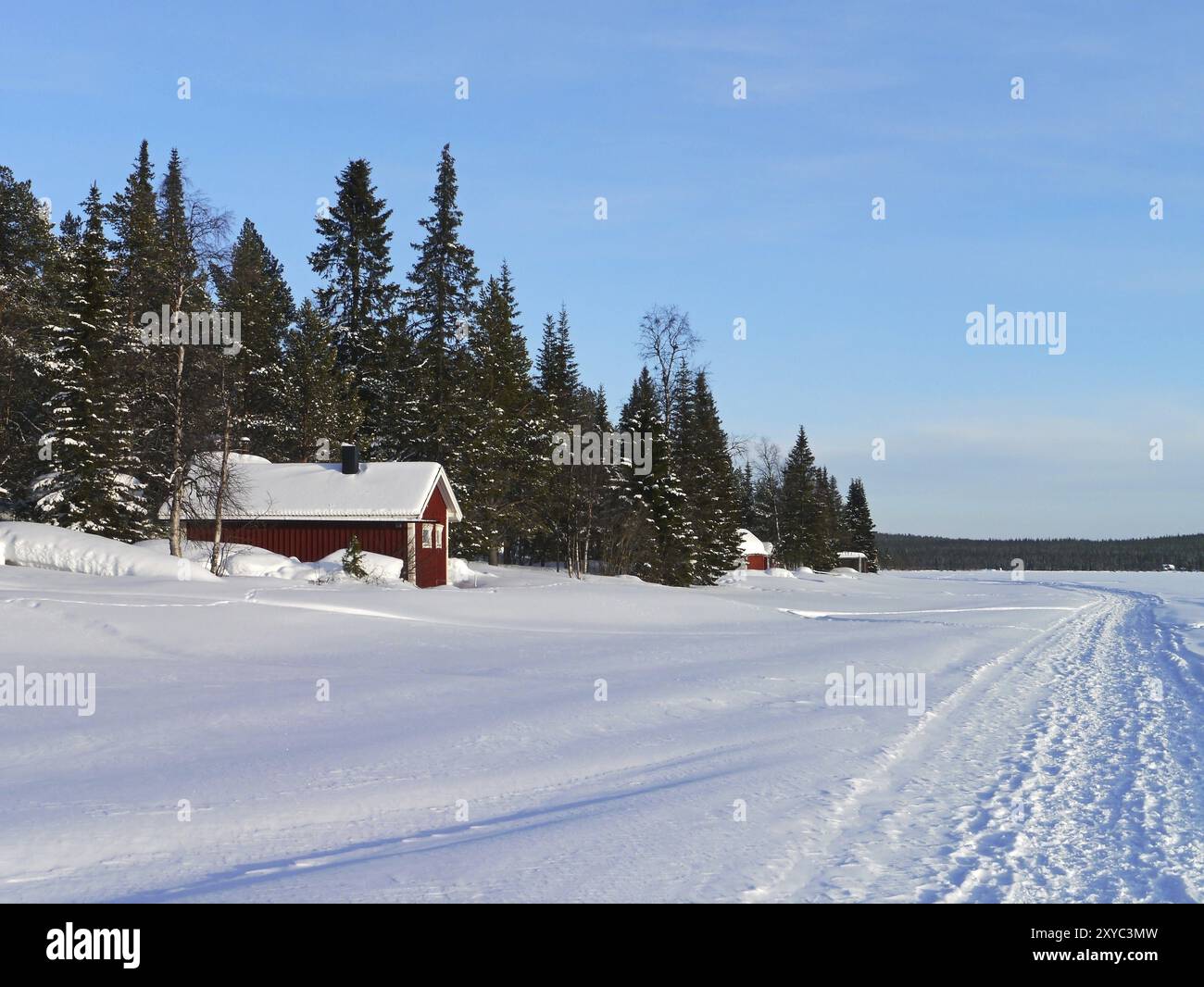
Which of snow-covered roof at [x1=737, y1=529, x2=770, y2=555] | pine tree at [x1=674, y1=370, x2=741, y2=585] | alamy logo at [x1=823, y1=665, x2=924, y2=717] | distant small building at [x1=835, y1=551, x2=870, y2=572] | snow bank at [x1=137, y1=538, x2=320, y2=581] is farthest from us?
distant small building at [x1=835, y1=551, x2=870, y2=572]

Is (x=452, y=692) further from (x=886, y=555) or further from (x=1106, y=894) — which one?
(x=886, y=555)

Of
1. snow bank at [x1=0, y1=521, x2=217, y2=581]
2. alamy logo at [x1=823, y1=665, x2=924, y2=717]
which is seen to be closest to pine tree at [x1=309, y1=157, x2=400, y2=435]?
snow bank at [x1=0, y1=521, x2=217, y2=581]

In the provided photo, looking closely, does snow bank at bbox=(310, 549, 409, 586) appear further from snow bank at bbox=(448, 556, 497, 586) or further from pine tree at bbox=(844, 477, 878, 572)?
pine tree at bbox=(844, 477, 878, 572)

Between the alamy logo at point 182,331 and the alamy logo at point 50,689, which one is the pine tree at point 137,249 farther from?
the alamy logo at point 50,689

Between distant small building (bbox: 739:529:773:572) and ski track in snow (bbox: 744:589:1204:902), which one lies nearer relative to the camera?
ski track in snow (bbox: 744:589:1204:902)

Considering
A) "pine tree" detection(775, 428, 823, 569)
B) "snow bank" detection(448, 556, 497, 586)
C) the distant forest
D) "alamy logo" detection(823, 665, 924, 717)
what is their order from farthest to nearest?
the distant forest
"pine tree" detection(775, 428, 823, 569)
"snow bank" detection(448, 556, 497, 586)
"alamy logo" detection(823, 665, 924, 717)

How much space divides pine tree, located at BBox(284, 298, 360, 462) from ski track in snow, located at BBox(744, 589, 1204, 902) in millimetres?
35672

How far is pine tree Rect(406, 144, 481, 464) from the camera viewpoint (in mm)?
41281

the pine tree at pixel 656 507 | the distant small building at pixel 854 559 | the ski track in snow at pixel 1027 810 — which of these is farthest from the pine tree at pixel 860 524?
the ski track in snow at pixel 1027 810

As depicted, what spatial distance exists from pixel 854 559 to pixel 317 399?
7358 centimetres

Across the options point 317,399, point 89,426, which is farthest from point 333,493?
point 317,399

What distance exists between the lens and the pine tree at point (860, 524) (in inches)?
3873
